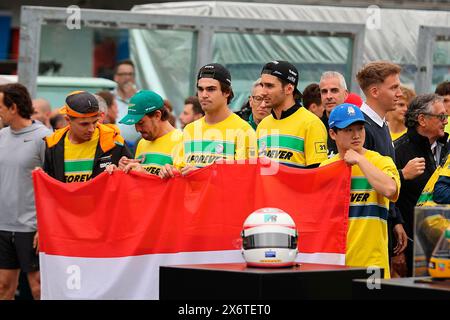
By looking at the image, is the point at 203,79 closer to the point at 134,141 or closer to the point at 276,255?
the point at 276,255

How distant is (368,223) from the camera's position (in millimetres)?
9000

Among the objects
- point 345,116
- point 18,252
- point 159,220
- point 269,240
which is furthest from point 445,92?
point 269,240

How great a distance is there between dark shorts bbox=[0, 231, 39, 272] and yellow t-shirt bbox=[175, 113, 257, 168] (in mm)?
2259

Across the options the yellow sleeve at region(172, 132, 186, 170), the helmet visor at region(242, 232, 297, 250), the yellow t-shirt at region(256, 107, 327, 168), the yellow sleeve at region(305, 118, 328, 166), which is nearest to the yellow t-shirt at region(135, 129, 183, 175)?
the yellow sleeve at region(172, 132, 186, 170)

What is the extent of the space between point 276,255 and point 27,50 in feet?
21.5

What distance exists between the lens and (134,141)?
534 inches

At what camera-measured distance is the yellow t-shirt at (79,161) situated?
1062 cm

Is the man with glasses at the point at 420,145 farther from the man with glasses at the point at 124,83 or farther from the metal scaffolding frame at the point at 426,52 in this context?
the man with glasses at the point at 124,83

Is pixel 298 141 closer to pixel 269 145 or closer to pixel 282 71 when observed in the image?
pixel 269 145

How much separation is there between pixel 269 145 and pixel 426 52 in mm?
5567

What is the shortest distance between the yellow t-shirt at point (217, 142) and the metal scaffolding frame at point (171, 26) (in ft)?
13.7

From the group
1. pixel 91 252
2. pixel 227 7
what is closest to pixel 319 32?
pixel 227 7

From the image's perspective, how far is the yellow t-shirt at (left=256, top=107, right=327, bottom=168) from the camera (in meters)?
9.60

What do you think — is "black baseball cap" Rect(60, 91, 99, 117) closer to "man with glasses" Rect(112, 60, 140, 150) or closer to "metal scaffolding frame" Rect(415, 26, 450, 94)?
"man with glasses" Rect(112, 60, 140, 150)
